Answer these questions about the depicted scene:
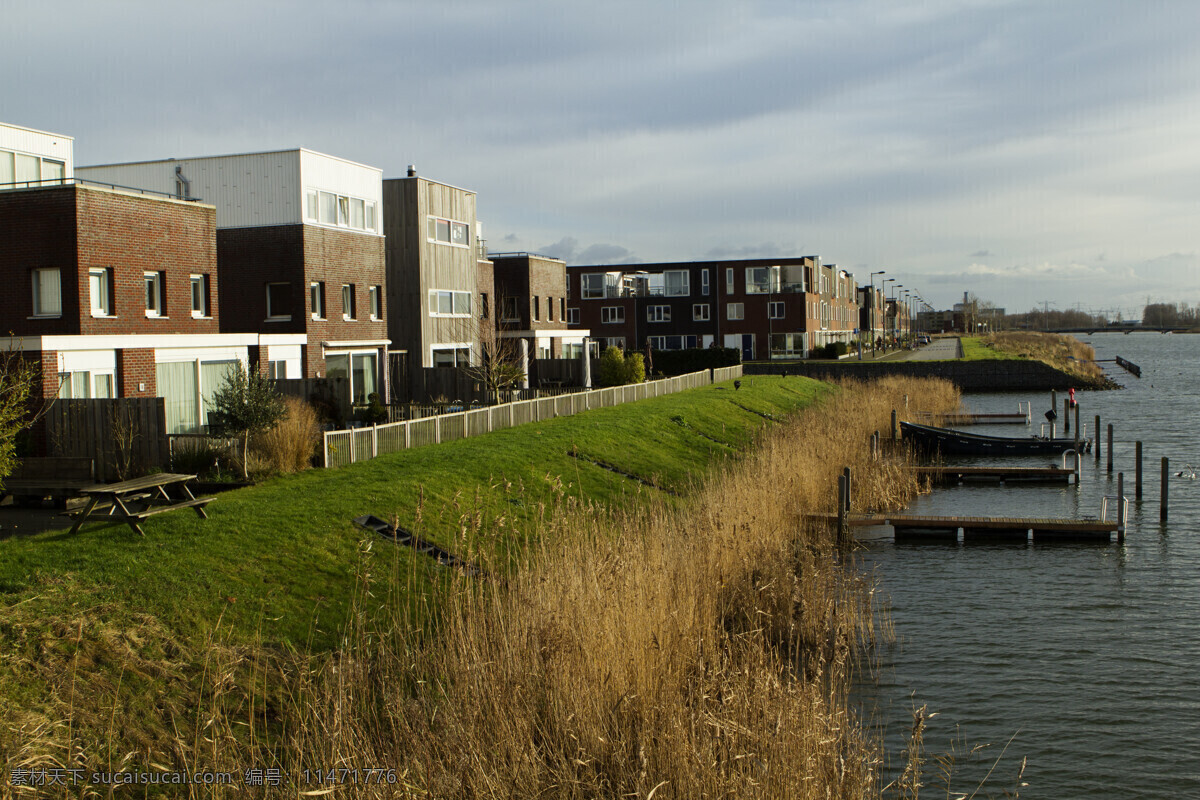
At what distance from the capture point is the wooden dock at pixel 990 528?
779 inches

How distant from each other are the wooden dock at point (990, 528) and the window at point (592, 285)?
197 ft

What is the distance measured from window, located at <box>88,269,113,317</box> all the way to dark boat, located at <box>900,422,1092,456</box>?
928 inches

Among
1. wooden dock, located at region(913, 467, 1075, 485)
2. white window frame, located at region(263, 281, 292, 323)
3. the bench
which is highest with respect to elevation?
white window frame, located at region(263, 281, 292, 323)

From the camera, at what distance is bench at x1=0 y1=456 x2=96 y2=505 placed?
607 inches

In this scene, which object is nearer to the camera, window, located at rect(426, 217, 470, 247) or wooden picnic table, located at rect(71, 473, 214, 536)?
wooden picnic table, located at rect(71, 473, 214, 536)

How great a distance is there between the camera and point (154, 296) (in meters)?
25.4

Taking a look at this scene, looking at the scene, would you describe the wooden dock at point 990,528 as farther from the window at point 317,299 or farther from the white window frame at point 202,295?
the window at point 317,299

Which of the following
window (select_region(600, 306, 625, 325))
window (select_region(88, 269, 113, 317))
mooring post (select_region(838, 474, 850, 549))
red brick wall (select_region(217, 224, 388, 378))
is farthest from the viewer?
window (select_region(600, 306, 625, 325))

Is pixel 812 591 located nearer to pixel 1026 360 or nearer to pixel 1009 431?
pixel 1009 431

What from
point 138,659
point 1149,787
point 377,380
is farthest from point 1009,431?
point 138,659

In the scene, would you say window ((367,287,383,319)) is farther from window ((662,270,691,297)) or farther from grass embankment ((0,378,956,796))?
window ((662,270,691,297))

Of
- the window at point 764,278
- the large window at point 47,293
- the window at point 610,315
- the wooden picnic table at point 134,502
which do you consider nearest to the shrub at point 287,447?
the wooden picnic table at point 134,502

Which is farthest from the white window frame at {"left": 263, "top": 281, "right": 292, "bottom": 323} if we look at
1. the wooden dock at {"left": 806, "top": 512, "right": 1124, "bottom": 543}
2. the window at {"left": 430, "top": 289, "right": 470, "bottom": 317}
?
the wooden dock at {"left": 806, "top": 512, "right": 1124, "bottom": 543}

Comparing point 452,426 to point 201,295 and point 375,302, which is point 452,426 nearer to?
point 201,295
